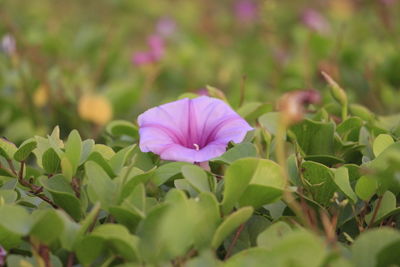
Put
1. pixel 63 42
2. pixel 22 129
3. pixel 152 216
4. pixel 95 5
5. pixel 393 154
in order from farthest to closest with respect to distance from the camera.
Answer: pixel 95 5 → pixel 63 42 → pixel 22 129 → pixel 152 216 → pixel 393 154

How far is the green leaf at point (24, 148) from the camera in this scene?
1.19 m

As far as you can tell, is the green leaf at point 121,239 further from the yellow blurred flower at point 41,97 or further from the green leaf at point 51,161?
the yellow blurred flower at point 41,97

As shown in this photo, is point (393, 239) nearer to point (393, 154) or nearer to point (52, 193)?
point (393, 154)

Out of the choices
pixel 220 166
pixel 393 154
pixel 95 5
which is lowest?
pixel 95 5

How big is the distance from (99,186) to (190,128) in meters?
0.29

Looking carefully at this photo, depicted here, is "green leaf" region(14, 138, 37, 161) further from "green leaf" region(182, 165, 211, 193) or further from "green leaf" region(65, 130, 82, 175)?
"green leaf" region(182, 165, 211, 193)

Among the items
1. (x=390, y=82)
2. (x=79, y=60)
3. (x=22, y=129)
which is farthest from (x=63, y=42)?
(x=390, y=82)

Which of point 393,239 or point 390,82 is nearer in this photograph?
point 393,239

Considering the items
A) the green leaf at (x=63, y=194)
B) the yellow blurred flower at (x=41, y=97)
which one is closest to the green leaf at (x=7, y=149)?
the green leaf at (x=63, y=194)

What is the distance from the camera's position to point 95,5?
5.61 metres

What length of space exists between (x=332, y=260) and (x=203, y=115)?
0.50 m

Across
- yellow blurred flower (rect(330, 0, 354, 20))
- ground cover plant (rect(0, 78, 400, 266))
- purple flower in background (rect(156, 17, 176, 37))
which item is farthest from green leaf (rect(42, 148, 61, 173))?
yellow blurred flower (rect(330, 0, 354, 20))

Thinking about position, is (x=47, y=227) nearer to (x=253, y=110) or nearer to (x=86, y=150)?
(x=86, y=150)

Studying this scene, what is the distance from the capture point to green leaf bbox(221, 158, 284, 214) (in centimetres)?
104
